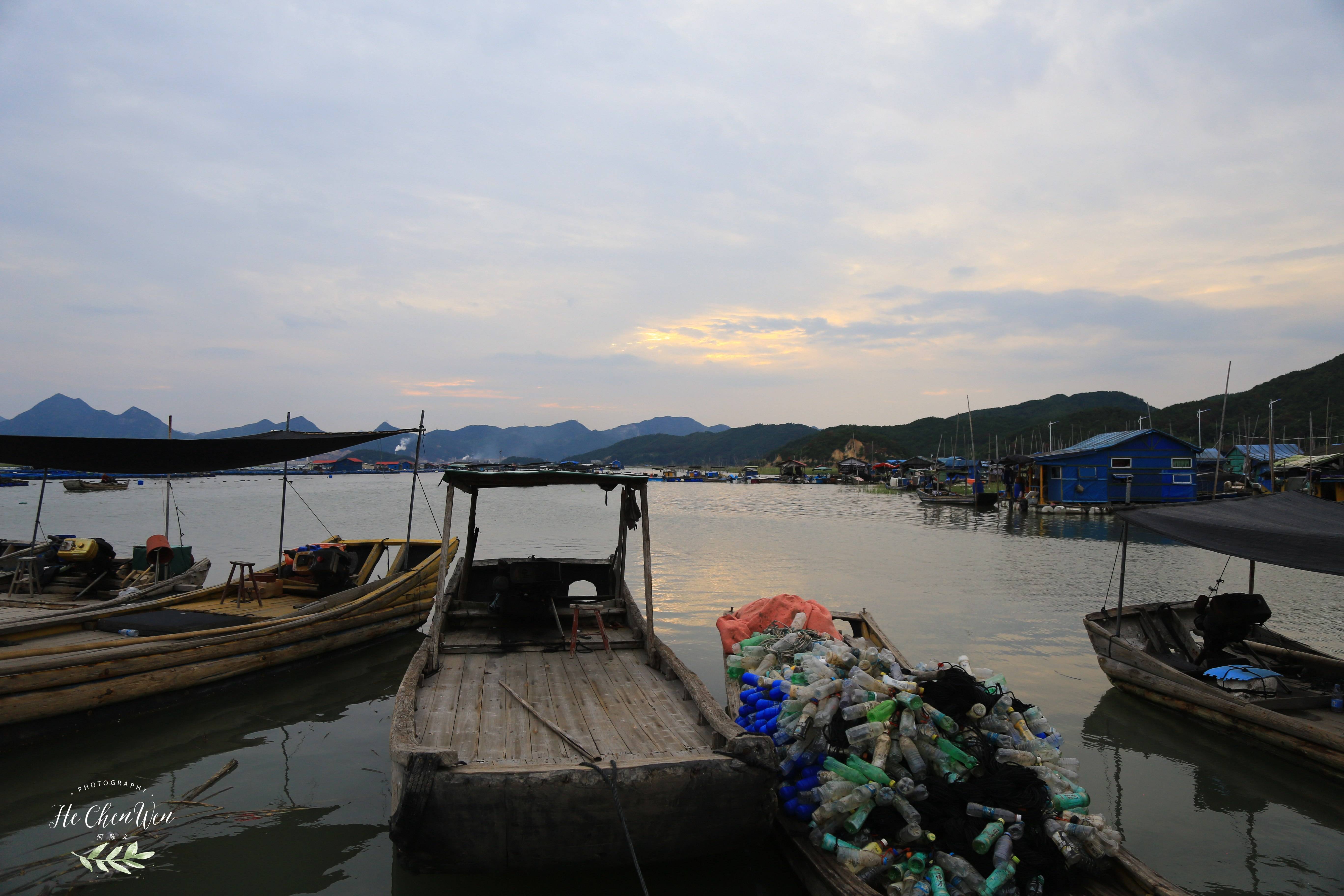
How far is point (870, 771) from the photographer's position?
4438 mm

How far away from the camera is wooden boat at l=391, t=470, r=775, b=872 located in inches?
150

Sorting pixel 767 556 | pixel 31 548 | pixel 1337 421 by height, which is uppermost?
pixel 1337 421

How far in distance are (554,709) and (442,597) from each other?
235cm

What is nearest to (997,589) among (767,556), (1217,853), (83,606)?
(767,556)

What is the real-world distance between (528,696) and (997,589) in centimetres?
1443

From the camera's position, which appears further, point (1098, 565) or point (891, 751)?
point (1098, 565)

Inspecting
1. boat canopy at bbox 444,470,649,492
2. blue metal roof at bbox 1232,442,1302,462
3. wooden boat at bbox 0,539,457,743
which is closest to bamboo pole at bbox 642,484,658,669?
boat canopy at bbox 444,470,649,492

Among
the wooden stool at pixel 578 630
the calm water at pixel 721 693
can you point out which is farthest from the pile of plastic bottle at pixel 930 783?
the wooden stool at pixel 578 630

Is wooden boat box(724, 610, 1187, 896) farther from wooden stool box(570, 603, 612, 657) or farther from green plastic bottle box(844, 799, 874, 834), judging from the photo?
wooden stool box(570, 603, 612, 657)

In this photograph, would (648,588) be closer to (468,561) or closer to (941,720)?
(468,561)

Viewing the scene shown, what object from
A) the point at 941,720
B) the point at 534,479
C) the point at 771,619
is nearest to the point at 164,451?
the point at 534,479

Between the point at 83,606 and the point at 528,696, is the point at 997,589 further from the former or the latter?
the point at 83,606

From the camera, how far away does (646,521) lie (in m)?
6.59

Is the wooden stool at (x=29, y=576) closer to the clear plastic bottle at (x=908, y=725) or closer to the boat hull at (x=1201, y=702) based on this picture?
the clear plastic bottle at (x=908, y=725)
